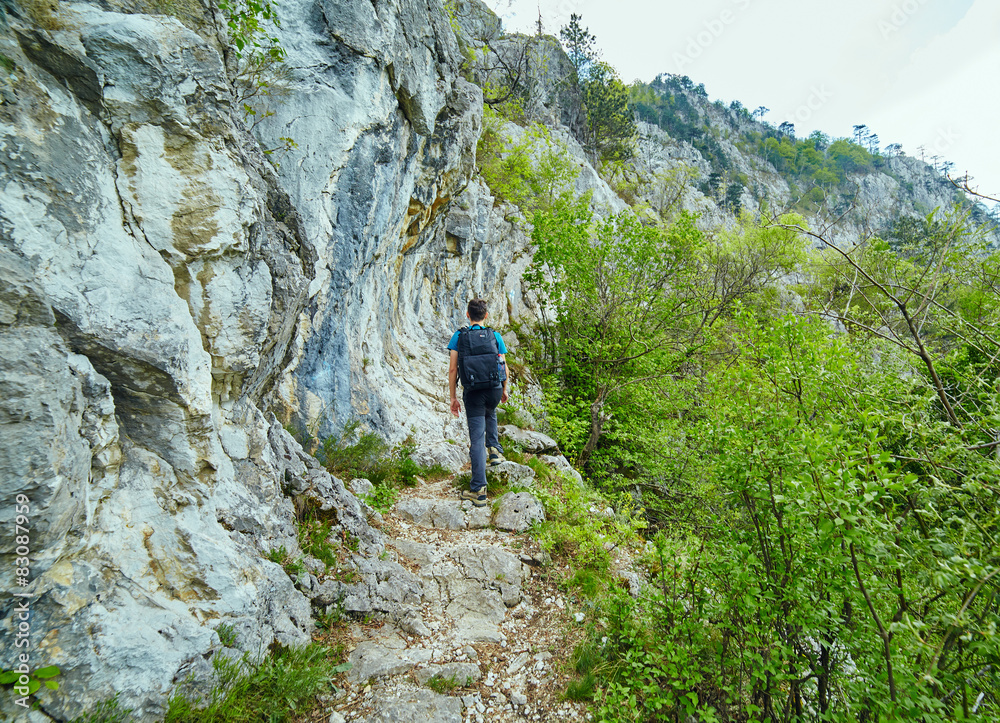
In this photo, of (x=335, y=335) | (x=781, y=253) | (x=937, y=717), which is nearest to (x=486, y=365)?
(x=335, y=335)

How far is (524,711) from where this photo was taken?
3.12 meters

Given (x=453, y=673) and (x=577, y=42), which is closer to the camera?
(x=453, y=673)

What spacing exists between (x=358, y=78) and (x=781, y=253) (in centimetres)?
1781

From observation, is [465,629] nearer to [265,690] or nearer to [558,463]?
[265,690]

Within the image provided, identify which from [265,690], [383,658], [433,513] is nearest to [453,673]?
[383,658]

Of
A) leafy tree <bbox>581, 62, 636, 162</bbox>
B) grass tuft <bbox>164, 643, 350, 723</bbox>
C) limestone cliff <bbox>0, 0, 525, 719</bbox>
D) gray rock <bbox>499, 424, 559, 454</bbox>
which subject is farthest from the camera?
leafy tree <bbox>581, 62, 636, 162</bbox>

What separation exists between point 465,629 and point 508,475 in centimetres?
264

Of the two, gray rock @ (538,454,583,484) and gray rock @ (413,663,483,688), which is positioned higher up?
gray rock @ (538,454,583,484)

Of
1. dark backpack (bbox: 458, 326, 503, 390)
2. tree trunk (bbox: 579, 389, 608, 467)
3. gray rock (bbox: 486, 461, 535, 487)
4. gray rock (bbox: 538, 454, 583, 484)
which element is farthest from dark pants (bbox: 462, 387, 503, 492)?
tree trunk (bbox: 579, 389, 608, 467)

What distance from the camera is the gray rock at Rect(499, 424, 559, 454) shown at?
25.9 ft

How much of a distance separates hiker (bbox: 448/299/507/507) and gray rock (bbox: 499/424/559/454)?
6.44 feet

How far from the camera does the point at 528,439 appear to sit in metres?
8.13

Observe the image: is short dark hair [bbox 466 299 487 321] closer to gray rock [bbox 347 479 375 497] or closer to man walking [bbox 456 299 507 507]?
man walking [bbox 456 299 507 507]

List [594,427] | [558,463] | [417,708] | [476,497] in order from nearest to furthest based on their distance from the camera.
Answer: [417,708]
[476,497]
[558,463]
[594,427]
